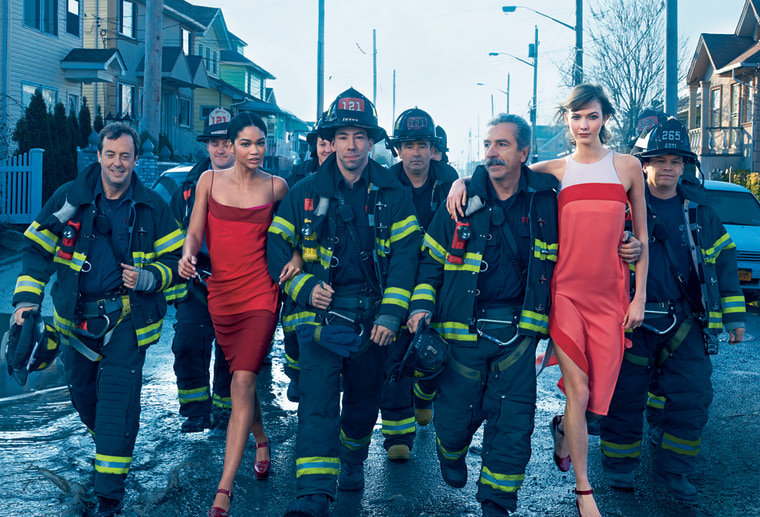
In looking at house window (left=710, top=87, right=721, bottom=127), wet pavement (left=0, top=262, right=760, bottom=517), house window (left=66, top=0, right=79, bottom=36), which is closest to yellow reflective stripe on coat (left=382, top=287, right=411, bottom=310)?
wet pavement (left=0, top=262, right=760, bottom=517)

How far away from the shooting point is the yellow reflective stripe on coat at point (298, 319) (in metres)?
4.66

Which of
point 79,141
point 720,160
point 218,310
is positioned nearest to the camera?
point 218,310

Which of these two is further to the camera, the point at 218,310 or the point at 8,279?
the point at 8,279

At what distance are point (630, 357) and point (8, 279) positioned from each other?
11090mm

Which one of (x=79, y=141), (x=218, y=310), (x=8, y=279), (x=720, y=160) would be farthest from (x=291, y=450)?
(x=720, y=160)

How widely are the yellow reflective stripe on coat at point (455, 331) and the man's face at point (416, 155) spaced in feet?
6.49

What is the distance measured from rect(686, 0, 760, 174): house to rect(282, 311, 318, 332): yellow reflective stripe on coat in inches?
1176

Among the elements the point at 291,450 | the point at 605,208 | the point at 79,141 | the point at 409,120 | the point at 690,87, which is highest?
the point at 690,87

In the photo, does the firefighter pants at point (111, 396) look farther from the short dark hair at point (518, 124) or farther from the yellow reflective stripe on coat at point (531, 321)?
the short dark hair at point (518, 124)

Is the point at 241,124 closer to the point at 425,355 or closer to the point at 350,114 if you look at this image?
the point at 350,114

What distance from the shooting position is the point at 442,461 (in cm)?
464

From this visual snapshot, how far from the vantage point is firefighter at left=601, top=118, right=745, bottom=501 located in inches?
195

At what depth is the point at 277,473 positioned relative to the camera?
5219mm

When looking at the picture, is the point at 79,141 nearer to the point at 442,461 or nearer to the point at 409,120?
the point at 409,120
